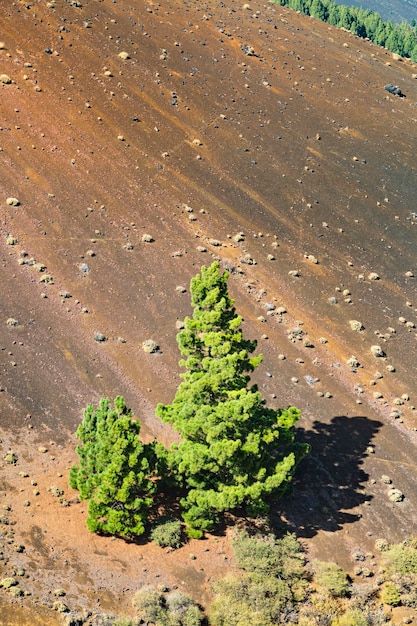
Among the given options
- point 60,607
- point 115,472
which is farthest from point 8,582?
point 115,472

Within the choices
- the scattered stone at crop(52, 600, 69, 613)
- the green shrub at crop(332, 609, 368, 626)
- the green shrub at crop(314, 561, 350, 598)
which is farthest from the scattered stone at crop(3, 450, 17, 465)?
the green shrub at crop(332, 609, 368, 626)

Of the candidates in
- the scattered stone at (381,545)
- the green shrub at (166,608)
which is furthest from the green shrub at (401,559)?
the green shrub at (166,608)

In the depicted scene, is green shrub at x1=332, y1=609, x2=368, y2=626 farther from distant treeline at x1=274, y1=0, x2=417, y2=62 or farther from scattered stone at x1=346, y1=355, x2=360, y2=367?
distant treeline at x1=274, y1=0, x2=417, y2=62

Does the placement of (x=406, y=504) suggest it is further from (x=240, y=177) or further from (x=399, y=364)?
(x=240, y=177)

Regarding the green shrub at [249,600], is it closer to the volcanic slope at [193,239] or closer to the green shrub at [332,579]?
the volcanic slope at [193,239]

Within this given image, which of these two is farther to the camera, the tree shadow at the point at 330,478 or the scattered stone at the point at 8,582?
the tree shadow at the point at 330,478

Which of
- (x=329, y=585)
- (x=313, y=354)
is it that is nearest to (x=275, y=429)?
(x=329, y=585)
